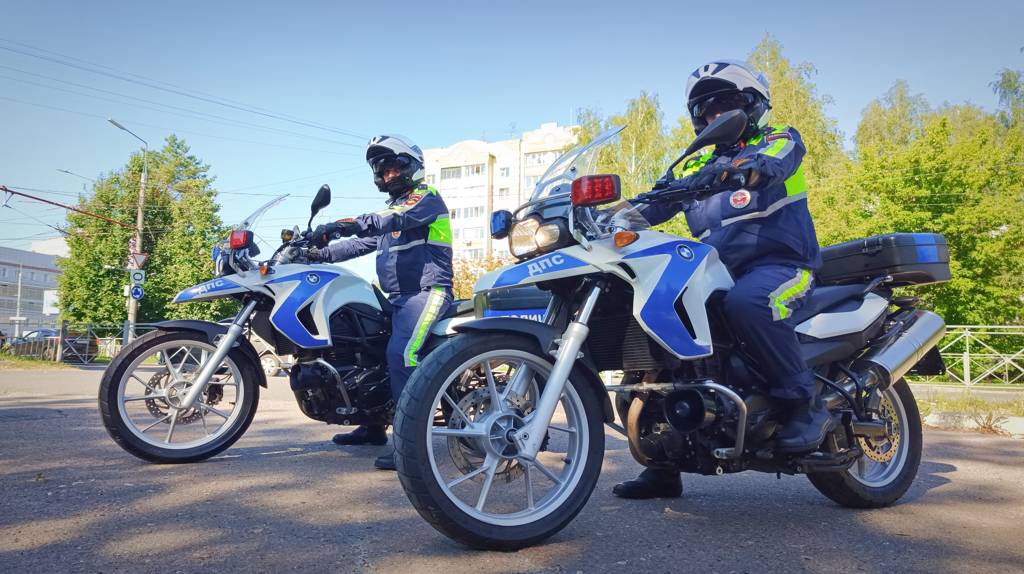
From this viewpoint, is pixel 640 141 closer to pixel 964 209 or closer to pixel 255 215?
pixel 964 209

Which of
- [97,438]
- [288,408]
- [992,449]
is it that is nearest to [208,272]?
[288,408]

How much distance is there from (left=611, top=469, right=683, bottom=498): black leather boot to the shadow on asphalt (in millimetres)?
92

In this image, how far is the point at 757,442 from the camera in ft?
10.7

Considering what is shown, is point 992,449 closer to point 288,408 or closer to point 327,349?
point 327,349

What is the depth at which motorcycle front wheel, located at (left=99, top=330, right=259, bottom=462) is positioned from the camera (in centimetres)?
455

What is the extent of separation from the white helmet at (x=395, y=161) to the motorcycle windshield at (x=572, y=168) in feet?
7.75

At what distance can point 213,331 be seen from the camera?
490cm

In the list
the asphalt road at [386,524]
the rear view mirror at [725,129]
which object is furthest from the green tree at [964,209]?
the rear view mirror at [725,129]

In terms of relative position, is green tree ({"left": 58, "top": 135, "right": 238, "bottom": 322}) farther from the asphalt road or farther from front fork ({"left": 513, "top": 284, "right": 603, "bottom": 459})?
front fork ({"left": 513, "top": 284, "right": 603, "bottom": 459})

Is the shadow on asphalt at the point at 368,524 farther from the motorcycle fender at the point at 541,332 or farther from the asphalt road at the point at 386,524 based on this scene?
the motorcycle fender at the point at 541,332

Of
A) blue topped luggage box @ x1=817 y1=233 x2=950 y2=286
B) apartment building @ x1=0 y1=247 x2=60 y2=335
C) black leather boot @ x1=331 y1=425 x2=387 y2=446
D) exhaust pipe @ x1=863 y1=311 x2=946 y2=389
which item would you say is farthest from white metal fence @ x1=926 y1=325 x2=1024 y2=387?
apartment building @ x1=0 y1=247 x2=60 y2=335

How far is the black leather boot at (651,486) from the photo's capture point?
3.89m

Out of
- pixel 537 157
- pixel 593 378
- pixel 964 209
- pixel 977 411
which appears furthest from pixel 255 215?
pixel 537 157

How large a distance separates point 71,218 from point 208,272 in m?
9.93
